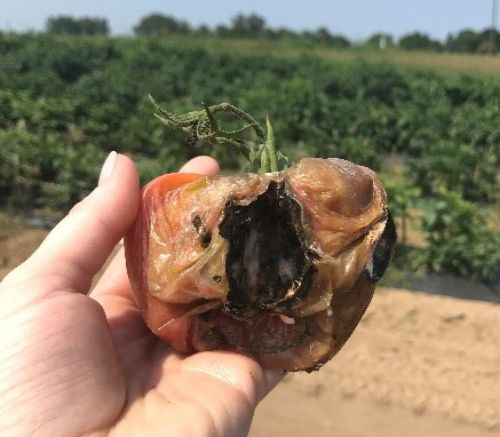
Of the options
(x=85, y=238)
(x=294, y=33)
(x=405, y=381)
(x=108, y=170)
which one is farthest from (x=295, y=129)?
(x=294, y=33)

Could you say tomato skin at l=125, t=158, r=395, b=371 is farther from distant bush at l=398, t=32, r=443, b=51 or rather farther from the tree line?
distant bush at l=398, t=32, r=443, b=51

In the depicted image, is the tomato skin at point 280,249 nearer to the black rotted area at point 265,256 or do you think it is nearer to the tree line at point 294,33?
the black rotted area at point 265,256

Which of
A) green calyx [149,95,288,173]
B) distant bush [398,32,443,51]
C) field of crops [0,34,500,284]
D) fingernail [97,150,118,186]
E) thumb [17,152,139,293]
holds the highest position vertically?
green calyx [149,95,288,173]

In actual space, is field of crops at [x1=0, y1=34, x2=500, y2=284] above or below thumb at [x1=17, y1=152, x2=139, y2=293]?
below

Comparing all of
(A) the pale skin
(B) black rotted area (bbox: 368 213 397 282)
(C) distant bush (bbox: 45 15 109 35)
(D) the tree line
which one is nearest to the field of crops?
(A) the pale skin

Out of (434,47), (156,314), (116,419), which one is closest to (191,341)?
(156,314)

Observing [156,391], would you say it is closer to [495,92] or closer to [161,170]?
[161,170]

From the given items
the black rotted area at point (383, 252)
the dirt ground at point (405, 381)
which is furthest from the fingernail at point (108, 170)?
the dirt ground at point (405, 381)
